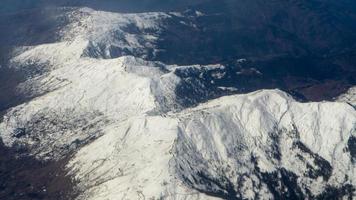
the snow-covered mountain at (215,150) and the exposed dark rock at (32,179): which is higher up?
the snow-covered mountain at (215,150)

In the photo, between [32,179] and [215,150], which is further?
[32,179]

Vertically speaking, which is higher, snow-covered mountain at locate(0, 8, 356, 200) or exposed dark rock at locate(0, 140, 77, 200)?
snow-covered mountain at locate(0, 8, 356, 200)

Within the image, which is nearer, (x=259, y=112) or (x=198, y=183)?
(x=198, y=183)

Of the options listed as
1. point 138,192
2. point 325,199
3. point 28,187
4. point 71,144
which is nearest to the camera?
point 138,192

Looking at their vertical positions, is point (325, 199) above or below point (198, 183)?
below

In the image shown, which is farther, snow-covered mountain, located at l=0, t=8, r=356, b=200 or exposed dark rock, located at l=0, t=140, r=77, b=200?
exposed dark rock, located at l=0, t=140, r=77, b=200

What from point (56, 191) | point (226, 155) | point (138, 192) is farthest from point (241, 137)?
point (56, 191)

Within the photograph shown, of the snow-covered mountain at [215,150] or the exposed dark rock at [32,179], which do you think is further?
the exposed dark rock at [32,179]

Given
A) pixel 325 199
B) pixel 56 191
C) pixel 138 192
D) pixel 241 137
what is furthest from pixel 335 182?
pixel 56 191

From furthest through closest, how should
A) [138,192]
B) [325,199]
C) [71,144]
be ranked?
[71,144] → [325,199] → [138,192]

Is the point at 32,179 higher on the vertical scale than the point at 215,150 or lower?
lower

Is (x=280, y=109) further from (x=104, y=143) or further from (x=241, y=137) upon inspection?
(x=104, y=143)
